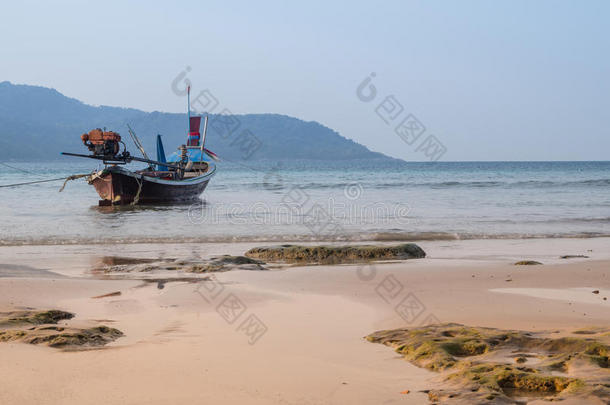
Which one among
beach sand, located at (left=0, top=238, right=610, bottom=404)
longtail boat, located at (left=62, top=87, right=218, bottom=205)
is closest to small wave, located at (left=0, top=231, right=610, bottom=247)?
beach sand, located at (left=0, top=238, right=610, bottom=404)

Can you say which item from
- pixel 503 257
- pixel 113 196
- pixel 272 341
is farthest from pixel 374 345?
pixel 113 196

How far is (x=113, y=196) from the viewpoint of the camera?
29391 millimetres

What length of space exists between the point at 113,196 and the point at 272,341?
25.7 m

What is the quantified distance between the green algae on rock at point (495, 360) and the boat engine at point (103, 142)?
73.6ft

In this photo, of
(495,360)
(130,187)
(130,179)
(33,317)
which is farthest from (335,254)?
(130,187)

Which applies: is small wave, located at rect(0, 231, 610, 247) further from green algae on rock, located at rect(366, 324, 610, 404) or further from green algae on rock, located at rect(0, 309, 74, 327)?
green algae on rock, located at rect(366, 324, 610, 404)

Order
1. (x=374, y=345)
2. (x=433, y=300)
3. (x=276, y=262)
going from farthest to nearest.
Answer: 1. (x=276, y=262)
2. (x=433, y=300)
3. (x=374, y=345)

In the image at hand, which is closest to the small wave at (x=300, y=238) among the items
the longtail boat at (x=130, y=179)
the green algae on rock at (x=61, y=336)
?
the green algae on rock at (x=61, y=336)

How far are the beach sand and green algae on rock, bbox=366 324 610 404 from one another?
179 millimetres

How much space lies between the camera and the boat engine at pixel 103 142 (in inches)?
1005

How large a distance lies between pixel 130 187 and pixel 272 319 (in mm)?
24912

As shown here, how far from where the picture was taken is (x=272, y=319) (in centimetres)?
612

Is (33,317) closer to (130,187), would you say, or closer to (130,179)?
(130,179)

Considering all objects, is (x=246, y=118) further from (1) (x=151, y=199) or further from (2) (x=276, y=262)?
(2) (x=276, y=262)
